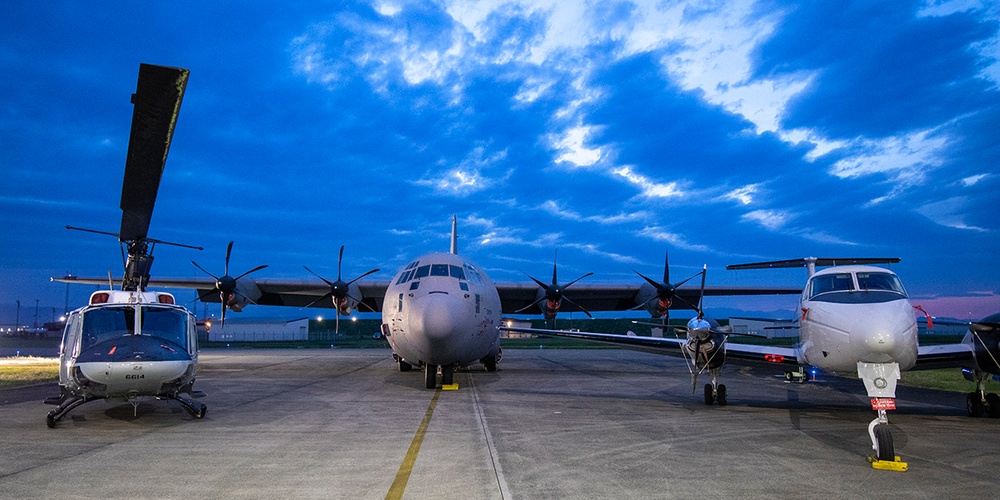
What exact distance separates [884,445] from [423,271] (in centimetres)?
1030

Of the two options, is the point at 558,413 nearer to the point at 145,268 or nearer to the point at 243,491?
the point at 243,491

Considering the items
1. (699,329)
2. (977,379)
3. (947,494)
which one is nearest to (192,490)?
(947,494)

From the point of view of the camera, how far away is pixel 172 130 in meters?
7.99

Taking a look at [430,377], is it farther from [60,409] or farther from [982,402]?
[982,402]

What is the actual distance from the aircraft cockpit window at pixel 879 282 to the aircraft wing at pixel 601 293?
1655 cm

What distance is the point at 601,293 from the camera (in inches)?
1064

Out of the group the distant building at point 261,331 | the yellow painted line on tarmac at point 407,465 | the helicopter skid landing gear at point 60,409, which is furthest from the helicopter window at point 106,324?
the distant building at point 261,331

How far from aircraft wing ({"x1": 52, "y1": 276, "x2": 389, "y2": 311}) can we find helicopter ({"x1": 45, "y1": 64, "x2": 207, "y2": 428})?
48.3 ft

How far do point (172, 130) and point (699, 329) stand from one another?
10.5 metres

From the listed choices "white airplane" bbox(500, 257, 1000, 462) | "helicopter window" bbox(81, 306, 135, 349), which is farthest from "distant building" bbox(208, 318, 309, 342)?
"white airplane" bbox(500, 257, 1000, 462)

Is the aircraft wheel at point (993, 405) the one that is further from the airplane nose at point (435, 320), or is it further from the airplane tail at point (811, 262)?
the airplane nose at point (435, 320)

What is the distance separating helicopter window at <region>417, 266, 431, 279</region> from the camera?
1428 cm

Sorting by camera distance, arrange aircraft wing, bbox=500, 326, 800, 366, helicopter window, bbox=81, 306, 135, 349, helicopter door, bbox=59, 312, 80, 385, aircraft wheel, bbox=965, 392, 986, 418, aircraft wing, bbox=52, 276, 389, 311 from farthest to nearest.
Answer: aircraft wing, bbox=52, 276, 389, 311, aircraft wing, bbox=500, 326, 800, 366, aircraft wheel, bbox=965, 392, 986, 418, helicopter window, bbox=81, 306, 135, 349, helicopter door, bbox=59, 312, 80, 385

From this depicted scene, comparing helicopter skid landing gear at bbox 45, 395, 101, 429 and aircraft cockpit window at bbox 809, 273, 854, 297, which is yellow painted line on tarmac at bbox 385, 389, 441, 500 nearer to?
helicopter skid landing gear at bbox 45, 395, 101, 429
